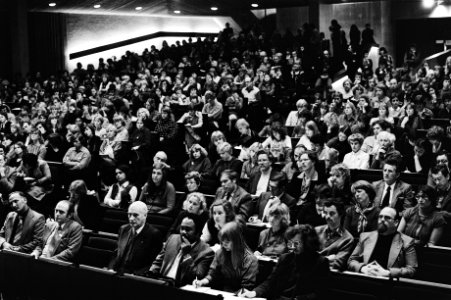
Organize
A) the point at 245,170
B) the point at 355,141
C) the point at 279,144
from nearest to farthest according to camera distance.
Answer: the point at 355,141 < the point at 245,170 < the point at 279,144

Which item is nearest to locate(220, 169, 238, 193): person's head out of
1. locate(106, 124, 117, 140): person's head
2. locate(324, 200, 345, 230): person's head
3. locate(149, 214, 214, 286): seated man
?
locate(149, 214, 214, 286): seated man

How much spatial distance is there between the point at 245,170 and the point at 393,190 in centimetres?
219

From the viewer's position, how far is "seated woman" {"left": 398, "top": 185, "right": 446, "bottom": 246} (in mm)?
5980

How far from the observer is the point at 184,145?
10688 millimetres

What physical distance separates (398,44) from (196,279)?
52.7 ft

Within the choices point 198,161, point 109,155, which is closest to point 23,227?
point 198,161

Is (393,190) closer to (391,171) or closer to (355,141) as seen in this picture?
(391,171)

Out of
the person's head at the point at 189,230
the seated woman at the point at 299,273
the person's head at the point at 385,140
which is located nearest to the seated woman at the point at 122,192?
the person's head at the point at 189,230

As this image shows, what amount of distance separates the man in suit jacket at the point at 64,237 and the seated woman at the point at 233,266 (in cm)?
152

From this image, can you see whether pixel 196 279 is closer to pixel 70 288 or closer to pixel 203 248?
pixel 203 248

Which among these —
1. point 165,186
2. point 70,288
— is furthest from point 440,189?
point 70,288

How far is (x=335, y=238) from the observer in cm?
589

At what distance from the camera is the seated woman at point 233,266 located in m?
5.58

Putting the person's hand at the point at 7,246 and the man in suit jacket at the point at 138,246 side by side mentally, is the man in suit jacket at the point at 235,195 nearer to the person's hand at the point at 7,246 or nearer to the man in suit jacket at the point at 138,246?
the man in suit jacket at the point at 138,246
